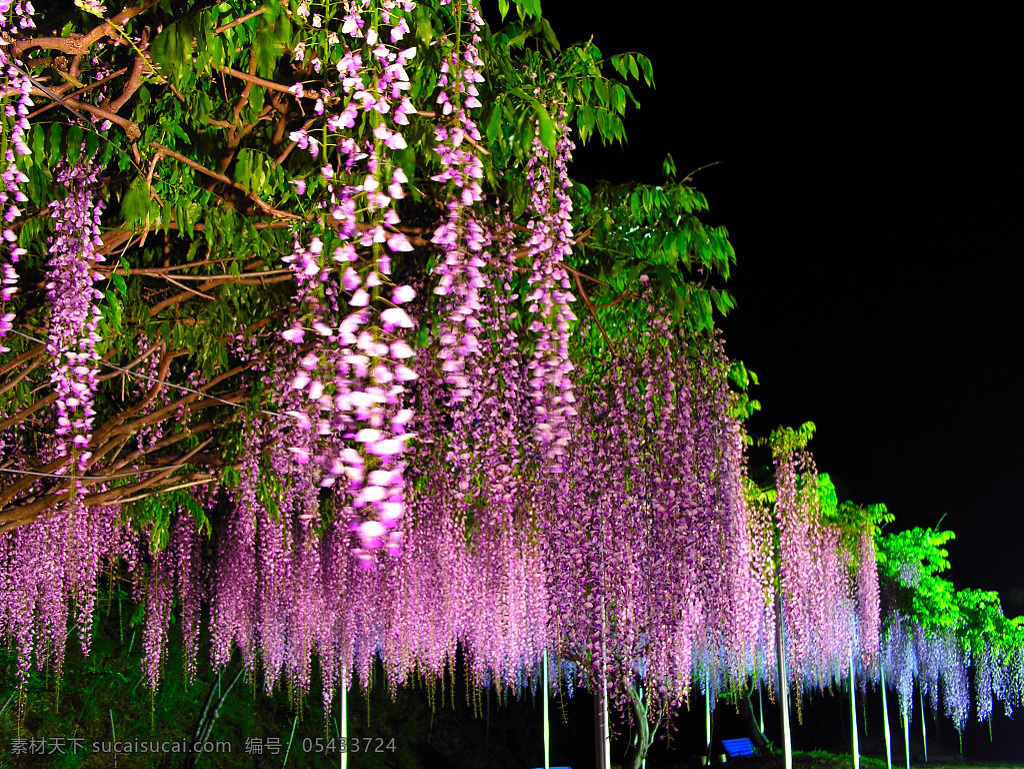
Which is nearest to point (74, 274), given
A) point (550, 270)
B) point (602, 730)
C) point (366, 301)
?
point (550, 270)

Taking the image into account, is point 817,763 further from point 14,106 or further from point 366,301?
point 14,106

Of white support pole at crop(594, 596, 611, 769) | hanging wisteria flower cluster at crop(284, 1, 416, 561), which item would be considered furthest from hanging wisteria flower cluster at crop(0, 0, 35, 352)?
white support pole at crop(594, 596, 611, 769)

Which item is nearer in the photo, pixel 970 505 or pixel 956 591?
pixel 970 505

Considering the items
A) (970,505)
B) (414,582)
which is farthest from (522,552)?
(970,505)

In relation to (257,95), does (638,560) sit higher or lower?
lower

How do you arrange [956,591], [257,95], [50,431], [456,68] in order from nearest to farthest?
[456,68], [257,95], [50,431], [956,591]

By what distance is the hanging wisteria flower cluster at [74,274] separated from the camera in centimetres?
340

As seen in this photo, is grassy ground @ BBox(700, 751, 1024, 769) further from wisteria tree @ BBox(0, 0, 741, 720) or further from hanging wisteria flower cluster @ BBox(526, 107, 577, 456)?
hanging wisteria flower cluster @ BBox(526, 107, 577, 456)

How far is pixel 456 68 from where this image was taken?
2.67 meters

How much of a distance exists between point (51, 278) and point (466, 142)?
1.80 meters

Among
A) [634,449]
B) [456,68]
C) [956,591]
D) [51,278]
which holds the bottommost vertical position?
[956,591]

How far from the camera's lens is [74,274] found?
3430 millimetres

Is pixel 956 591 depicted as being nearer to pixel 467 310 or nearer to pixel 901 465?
pixel 901 465

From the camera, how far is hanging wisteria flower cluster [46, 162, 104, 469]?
3.40 metres
